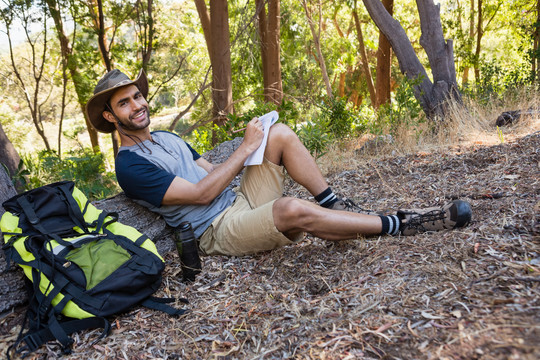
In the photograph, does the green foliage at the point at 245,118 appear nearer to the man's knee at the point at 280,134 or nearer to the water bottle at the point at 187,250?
the man's knee at the point at 280,134

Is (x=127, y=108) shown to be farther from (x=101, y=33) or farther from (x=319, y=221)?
Result: (x=101, y=33)

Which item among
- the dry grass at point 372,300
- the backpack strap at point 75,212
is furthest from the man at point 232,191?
the backpack strap at point 75,212

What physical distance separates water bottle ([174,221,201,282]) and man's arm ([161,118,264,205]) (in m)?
0.21

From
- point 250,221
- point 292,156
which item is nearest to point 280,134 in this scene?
point 292,156

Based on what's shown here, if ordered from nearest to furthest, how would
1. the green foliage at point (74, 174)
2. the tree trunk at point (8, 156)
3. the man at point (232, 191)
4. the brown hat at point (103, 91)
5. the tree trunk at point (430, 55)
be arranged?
1. the man at point (232, 191)
2. the brown hat at point (103, 91)
3. the tree trunk at point (8, 156)
4. the green foliage at point (74, 174)
5. the tree trunk at point (430, 55)

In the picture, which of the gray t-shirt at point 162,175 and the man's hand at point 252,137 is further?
the man's hand at point 252,137

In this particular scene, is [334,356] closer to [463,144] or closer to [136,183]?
[136,183]

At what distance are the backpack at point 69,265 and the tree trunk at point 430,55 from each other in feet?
18.4

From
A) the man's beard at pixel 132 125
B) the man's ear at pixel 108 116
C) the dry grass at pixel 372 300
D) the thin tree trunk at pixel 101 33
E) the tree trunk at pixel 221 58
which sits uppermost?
→ the thin tree trunk at pixel 101 33

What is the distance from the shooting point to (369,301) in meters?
2.02

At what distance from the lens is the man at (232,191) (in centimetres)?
265

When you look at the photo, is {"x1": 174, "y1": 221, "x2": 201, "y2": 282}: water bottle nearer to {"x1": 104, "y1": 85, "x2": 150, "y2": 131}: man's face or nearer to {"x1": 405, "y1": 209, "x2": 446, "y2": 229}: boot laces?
{"x1": 104, "y1": 85, "x2": 150, "y2": 131}: man's face

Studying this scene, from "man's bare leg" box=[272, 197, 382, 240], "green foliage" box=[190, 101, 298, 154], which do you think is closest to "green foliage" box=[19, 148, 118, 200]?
"green foliage" box=[190, 101, 298, 154]

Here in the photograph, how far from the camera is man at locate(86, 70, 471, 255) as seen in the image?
265cm
